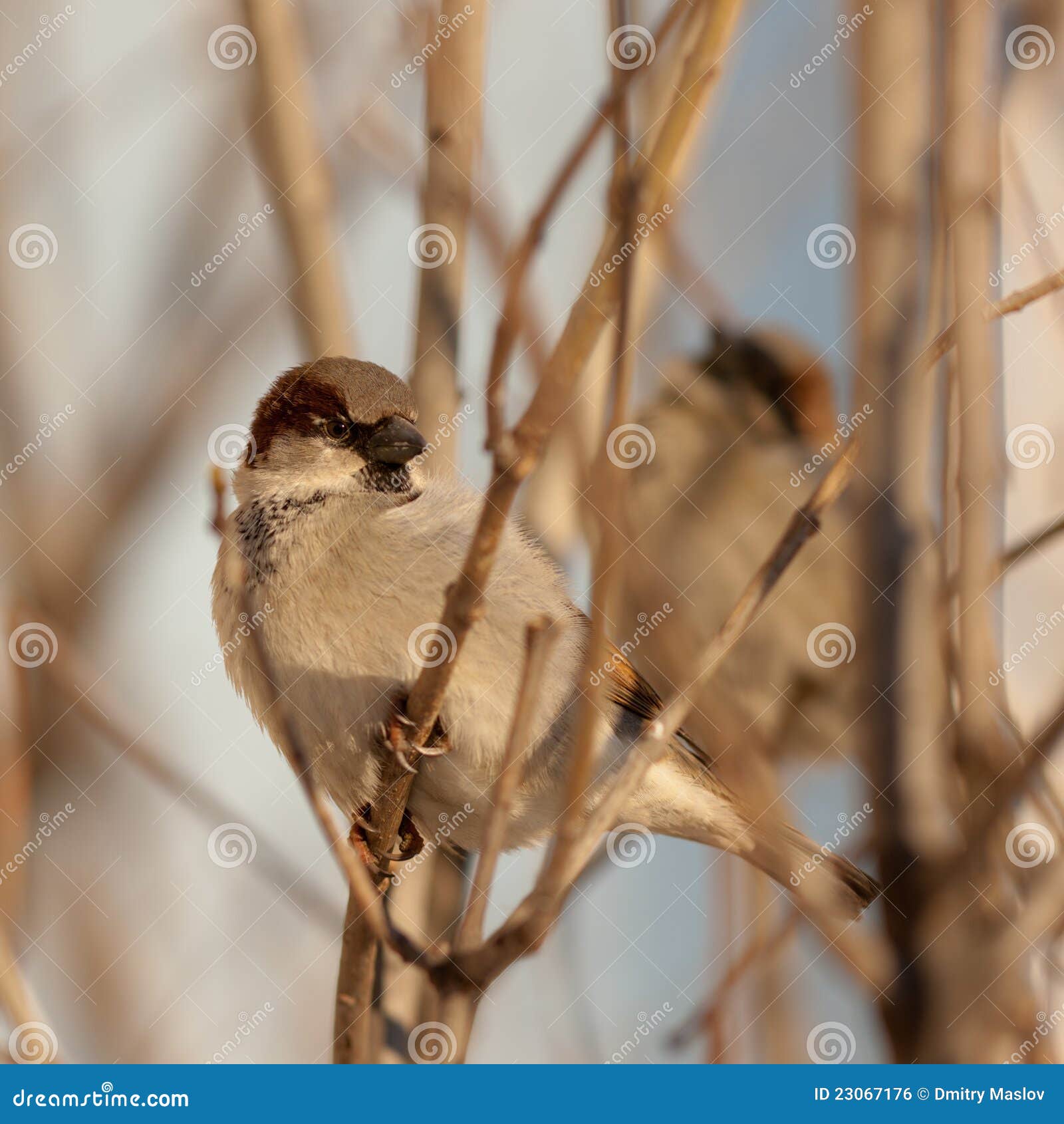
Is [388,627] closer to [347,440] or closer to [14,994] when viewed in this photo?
[347,440]

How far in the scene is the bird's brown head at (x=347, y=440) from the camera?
2561mm

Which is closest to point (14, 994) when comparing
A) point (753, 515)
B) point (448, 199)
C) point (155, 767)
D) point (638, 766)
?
point (155, 767)

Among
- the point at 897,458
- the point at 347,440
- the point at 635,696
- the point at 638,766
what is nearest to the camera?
the point at 638,766

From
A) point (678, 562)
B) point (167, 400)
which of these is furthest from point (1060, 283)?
point (678, 562)

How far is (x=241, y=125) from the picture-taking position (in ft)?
8.71

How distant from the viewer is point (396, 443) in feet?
8.30

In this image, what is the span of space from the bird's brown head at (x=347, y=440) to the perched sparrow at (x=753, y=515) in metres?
1.17

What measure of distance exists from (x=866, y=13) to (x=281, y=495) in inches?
59.3

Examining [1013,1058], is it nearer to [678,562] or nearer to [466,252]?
[466,252]

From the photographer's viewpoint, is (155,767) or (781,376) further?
(781,376)

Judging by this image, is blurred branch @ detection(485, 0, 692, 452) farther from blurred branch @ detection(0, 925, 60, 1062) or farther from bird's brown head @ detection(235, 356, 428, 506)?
bird's brown head @ detection(235, 356, 428, 506)

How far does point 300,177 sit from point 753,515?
8.72 feet

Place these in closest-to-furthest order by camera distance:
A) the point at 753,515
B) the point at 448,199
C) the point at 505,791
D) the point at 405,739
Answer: the point at 505,791
the point at 405,739
the point at 448,199
the point at 753,515

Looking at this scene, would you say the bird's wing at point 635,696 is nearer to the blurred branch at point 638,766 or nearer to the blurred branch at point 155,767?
the blurred branch at point 155,767
